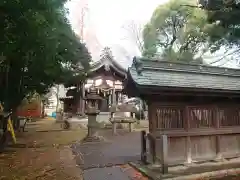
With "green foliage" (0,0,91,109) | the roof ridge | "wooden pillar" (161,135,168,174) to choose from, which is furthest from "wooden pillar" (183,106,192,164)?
"green foliage" (0,0,91,109)

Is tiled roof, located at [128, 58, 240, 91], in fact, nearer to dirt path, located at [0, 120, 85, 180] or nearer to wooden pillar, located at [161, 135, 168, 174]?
wooden pillar, located at [161, 135, 168, 174]

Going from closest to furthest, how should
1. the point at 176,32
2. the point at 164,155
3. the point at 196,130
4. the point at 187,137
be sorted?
the point at 164,155
the point at 187,137
the point at 196,130
the point at 176,32

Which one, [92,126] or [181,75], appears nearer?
[181,75]

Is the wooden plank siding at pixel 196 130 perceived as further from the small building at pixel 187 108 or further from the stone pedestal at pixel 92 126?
the stone pedestal at pixel 92 126

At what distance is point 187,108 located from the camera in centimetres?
705

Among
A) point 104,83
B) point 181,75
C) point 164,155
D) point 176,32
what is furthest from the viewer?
point 176,32

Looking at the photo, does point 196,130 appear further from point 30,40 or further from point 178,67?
point 30,40

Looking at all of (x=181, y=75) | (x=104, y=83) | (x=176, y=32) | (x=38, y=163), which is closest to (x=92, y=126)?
(x=38, y=163)

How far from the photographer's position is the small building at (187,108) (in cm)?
A: 666

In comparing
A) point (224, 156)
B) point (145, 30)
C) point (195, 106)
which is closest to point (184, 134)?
point (195, 106)

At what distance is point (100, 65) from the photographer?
2370 cm

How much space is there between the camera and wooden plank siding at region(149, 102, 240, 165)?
6766 mm

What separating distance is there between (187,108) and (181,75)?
1.26 m

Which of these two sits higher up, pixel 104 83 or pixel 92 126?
pixel 104 83
